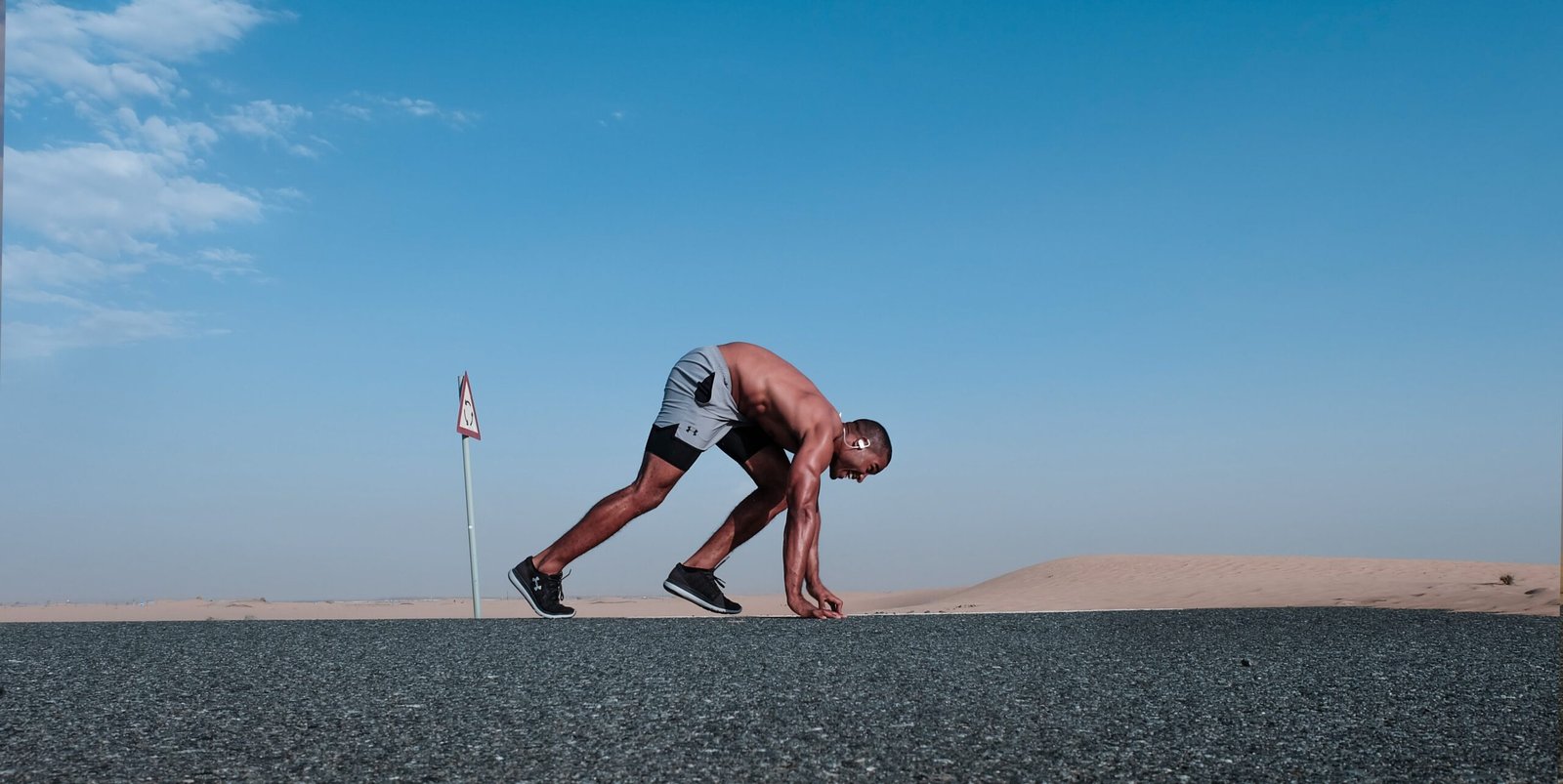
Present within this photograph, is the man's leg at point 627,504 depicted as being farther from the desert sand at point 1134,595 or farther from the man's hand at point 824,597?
the desert sand at point 1134,595

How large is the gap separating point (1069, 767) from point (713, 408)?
12.2 ft

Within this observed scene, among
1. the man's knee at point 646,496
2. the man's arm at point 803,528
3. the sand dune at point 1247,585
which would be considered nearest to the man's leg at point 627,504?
the man's knee at point 646,496

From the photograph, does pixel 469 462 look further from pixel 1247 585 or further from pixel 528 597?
pixel 1247 585

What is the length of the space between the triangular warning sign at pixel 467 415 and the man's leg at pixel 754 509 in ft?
10.1

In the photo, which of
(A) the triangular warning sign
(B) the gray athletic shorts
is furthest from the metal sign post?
(B) the gray athletic shorts

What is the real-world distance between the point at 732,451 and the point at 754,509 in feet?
1.11

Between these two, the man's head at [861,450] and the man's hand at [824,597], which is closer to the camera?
the man's hand at [824,597]

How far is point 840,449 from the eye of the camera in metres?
5.59

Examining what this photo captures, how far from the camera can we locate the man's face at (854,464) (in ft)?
18.4

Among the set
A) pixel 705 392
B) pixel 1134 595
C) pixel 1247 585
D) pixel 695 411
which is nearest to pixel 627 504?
pixel 695 411

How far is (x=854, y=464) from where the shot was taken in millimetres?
5621

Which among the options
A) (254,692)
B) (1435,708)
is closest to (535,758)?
(254,692)

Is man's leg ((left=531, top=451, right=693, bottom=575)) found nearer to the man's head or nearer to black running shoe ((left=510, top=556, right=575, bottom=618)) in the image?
black running shoe ((left=510, top=556, right=575, bottom=618))

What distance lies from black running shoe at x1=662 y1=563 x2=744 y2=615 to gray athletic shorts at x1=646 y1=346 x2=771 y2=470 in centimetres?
61
